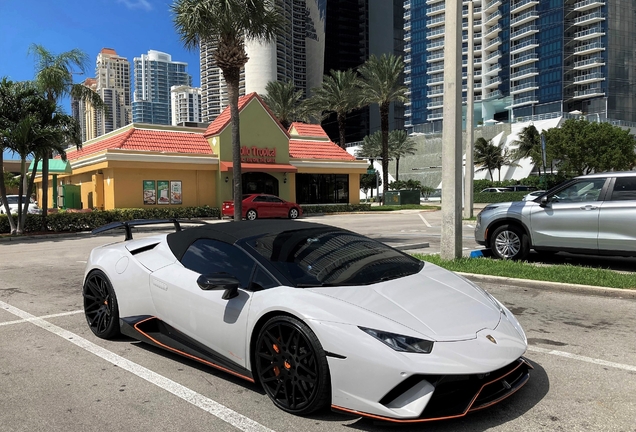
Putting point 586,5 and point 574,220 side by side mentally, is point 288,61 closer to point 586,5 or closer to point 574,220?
point 586,5

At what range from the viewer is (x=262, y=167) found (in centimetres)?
3412

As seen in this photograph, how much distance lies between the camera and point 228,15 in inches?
598

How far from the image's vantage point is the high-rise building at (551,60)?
90375 mm

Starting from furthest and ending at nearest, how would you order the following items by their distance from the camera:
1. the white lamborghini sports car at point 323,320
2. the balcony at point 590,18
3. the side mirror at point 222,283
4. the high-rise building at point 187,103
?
the high-rise building at point 187,103 < the balcony at point 590,18 < the side mirror at point 222,283 < the white lamborghini sports car at point 323,320

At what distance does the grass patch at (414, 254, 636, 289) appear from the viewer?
24.5ft

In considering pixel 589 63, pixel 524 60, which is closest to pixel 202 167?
pixel 589 63

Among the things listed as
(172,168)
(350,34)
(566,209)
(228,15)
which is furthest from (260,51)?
(566,209)

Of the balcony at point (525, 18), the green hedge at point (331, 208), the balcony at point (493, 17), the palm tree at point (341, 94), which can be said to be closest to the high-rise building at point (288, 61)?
the balcony at point (493, 17)

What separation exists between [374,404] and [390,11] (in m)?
154

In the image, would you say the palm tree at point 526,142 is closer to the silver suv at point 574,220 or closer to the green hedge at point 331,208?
the green hedge at point 331,208

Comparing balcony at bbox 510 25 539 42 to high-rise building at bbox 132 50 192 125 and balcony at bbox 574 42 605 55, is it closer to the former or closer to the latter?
balcony at bbox 574 42 605 55

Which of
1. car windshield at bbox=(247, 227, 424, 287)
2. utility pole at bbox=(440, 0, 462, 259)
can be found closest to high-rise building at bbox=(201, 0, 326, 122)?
utility pole at bbox=(440, 0, 462, 259)

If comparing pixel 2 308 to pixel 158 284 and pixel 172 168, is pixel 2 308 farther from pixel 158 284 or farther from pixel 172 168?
pixel 172 168

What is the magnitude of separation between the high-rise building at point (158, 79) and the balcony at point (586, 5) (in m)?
93.1
